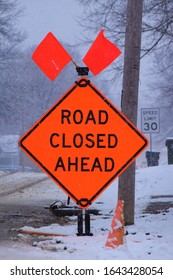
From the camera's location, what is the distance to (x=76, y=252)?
8203mm

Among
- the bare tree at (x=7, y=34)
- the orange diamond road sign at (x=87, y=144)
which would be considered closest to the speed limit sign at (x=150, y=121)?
the bare tree at (x=7, y=34)

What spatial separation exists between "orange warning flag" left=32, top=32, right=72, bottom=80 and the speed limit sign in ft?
47.5

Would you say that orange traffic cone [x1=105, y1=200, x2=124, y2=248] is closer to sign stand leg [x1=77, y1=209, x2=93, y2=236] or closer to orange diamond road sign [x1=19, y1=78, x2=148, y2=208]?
sign stand leg [x1=77, y1=209, x2=93, y2=236]

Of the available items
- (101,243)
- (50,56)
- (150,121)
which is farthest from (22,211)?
(150,121)

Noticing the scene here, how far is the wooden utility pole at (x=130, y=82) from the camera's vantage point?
11.1 m

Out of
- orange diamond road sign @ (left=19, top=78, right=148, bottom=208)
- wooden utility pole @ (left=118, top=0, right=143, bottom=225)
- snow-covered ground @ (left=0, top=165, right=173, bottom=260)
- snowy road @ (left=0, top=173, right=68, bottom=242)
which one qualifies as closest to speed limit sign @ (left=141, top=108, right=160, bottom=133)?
snowy road @ (left=0, top=173, right=68, bottom=242)

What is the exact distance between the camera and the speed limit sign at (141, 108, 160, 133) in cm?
2298

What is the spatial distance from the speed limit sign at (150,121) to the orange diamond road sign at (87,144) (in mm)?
14762

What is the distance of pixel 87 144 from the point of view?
8.23 metres

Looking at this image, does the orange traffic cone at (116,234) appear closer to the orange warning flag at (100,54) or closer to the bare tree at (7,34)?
the orange warning flag at (100,54)

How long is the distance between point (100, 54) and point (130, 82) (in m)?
2.55

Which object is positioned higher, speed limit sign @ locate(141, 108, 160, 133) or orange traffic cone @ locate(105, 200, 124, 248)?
speed limit sign @ locate(141, 108, 160, 133)
